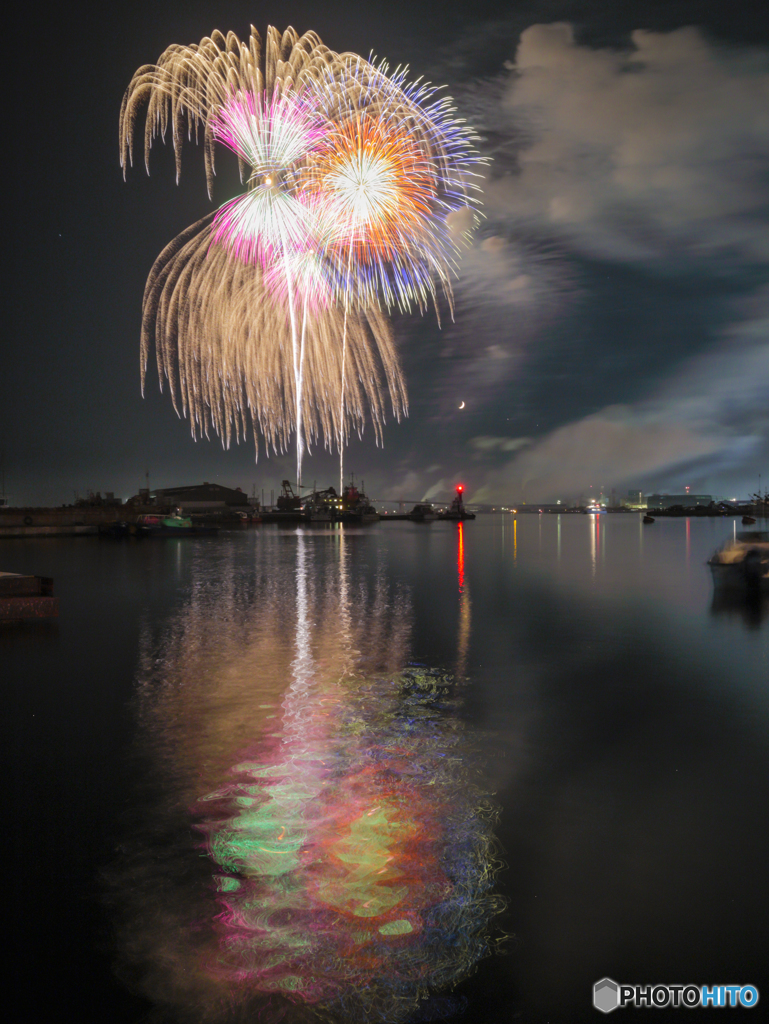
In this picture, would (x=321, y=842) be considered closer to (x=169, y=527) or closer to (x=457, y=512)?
(x=169, y=527)

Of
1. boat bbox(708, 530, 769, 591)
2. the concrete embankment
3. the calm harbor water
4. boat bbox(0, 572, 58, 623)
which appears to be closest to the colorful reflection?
the calm harbor water

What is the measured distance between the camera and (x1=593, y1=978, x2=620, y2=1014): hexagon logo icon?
364 cm

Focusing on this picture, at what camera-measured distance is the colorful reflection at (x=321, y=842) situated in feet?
12.0

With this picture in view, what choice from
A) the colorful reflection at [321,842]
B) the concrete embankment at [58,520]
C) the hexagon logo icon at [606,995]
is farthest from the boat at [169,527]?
the hexagon logo icon at [606,995]

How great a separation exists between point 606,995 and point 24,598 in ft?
52.3

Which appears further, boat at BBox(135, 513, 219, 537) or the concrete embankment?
boat at BBox(135, 513, 219, 537)

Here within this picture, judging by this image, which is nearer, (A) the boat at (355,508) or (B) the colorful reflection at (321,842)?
(B) the colorful reflection at (321,842)

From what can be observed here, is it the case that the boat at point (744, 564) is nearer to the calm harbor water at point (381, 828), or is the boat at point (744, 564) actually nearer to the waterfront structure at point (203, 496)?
the calm harbor water at point (381, 828)

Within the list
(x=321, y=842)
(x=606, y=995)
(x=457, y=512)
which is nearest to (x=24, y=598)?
(x=321, y=842)

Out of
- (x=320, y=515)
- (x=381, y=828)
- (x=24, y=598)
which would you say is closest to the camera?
(x=381, y=828)

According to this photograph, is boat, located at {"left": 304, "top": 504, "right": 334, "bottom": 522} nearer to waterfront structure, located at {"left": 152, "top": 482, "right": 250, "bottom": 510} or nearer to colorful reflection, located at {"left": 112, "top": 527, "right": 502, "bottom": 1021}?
waterfront structure, located at {"left": 152, "top": 482, "right": 250, "bottom": 510}

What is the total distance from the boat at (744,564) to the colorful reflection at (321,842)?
14.7 meters

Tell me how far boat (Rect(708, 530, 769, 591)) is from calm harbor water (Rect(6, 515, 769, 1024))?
940 centimetres

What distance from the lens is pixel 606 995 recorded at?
3717mm
